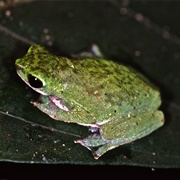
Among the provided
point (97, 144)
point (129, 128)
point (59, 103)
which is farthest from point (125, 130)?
point (59, 103)

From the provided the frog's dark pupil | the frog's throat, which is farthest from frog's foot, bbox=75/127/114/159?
the frog's dark pupil

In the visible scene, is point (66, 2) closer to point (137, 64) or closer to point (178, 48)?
point (137, 64)

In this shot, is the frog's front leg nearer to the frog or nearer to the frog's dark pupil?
the frog

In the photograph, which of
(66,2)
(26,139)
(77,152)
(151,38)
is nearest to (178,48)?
(151,38)

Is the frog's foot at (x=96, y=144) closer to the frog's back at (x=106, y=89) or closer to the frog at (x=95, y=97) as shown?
the frog at (x=95, y=97)

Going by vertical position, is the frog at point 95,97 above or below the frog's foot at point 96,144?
above

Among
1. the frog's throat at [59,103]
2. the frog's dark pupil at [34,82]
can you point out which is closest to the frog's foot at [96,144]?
the frog's throat at [59,103]

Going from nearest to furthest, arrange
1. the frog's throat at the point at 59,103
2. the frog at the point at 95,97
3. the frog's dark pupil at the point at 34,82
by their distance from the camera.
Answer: the frog's dark pupil at the point at 34,82
the frog at the point at 95,97
the frog's throat at the point at 59,103
